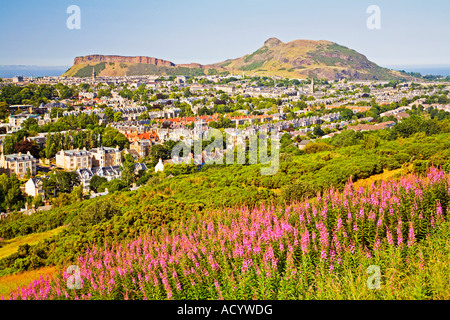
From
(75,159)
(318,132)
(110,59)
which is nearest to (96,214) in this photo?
(75,159)

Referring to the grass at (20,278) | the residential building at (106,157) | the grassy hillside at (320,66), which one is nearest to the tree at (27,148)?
the residential building at (106,157)

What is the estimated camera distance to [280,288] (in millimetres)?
5340

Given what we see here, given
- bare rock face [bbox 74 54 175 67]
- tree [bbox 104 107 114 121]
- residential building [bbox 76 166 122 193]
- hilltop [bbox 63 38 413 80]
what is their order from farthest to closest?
bare rock face [bbox 74 54 175 67] < hilltop [bbox 63 38 413 80] < tree [bbox 104 107 114 121] < residential building [bbox 76 166 122 193]

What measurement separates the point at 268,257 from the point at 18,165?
119ft

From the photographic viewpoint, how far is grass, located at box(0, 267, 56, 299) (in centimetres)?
869

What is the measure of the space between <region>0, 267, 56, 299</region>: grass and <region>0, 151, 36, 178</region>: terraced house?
28807 millimetres

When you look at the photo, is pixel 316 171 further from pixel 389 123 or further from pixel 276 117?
pixel 276 117

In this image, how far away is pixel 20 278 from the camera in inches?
388

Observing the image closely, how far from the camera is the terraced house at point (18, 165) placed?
37812mm

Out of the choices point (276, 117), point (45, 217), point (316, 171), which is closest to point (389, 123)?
point (276, 117)

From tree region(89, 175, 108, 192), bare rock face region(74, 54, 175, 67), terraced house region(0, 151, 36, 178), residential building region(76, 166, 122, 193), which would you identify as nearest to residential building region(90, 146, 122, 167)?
residential building region(76, 166, 122, 193)

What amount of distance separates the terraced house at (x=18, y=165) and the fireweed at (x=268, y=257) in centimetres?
3284

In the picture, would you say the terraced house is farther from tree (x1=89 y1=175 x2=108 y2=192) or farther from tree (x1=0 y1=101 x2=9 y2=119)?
tree (x1=0 y1=101 x2=9 y2=119)
